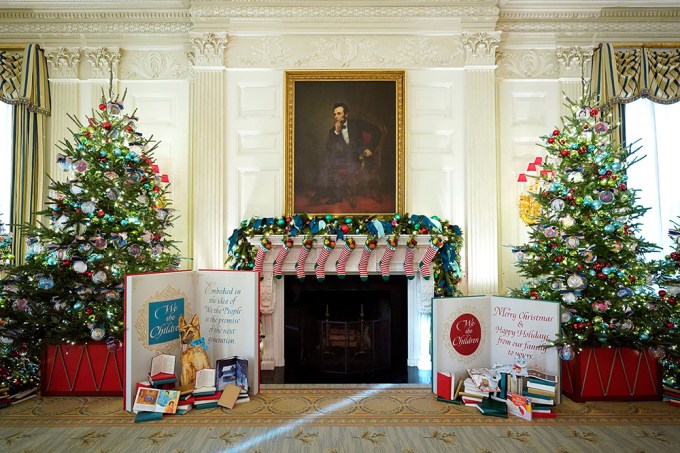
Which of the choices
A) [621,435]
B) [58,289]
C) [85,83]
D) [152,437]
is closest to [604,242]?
[621,435]

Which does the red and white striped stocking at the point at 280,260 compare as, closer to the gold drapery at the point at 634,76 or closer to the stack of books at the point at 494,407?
the stack of books at the point at 494,407

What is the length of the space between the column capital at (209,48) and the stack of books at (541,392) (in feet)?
16.8

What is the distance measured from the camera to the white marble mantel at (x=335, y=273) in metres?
5.02

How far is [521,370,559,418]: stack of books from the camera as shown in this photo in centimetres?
361

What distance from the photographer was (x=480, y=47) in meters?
5.60

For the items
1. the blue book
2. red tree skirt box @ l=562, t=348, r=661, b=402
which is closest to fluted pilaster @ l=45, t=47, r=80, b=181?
the blue book

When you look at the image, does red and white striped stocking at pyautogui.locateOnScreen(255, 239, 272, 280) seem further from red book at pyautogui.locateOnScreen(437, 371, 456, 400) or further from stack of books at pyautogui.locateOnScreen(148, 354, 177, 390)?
red book at pyautogui.locateOnScreen(437, 371, 456, 400)

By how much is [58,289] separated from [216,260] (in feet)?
5.88

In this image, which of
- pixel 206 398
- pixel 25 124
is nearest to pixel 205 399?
pixel 206 398

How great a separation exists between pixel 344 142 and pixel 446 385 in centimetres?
323

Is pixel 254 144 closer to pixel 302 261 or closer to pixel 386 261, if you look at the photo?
pixel 302 261

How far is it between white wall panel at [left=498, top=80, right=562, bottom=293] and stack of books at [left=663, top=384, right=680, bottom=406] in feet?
6.78

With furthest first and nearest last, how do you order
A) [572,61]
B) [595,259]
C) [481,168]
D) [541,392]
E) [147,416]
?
[572,61] → [481,168] → [595,259] → [541,392] → [147,416]

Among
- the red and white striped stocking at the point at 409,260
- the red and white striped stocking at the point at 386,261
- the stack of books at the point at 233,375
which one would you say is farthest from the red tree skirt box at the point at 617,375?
the stack of books at the point at 233,375
